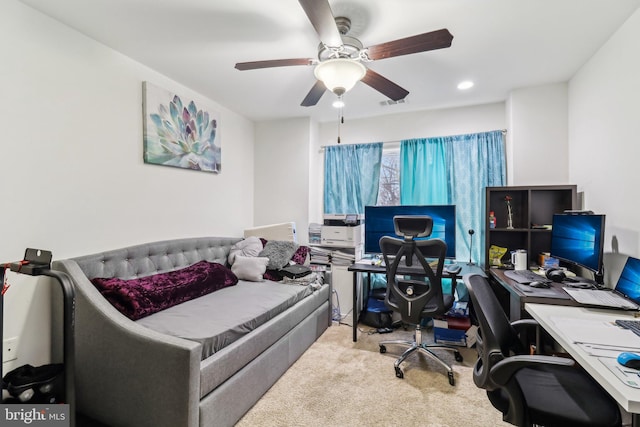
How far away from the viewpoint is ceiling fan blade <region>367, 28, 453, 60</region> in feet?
4.98

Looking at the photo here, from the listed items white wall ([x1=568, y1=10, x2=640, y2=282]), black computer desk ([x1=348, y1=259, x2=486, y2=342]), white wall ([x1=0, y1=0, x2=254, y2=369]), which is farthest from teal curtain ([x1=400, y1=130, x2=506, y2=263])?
white wall ([x1=0, y1=0, x2=254, y2=369])

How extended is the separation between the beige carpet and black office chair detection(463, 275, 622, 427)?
633 millimetres

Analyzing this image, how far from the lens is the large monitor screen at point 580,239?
6.09ft

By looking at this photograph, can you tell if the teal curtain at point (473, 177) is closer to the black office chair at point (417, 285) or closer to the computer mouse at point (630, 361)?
the black office chair at point (417, 285)

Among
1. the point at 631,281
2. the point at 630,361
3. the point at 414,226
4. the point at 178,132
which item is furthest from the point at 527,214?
the point at 178,132

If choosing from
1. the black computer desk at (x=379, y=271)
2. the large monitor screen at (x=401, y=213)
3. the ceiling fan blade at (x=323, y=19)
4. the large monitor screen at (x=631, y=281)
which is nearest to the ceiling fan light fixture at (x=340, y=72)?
the ceiling fan blade at (x=323, y=19)

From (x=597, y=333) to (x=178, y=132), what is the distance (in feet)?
11.0

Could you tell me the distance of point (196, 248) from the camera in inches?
117

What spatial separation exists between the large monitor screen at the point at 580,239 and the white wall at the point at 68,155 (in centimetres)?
338

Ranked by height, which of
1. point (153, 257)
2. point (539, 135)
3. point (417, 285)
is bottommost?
point (417, 285)

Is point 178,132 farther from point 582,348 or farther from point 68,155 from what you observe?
point 582,348

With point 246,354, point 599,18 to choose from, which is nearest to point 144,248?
point 246,354

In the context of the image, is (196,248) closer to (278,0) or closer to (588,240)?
(278,0)

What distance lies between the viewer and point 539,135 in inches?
114
